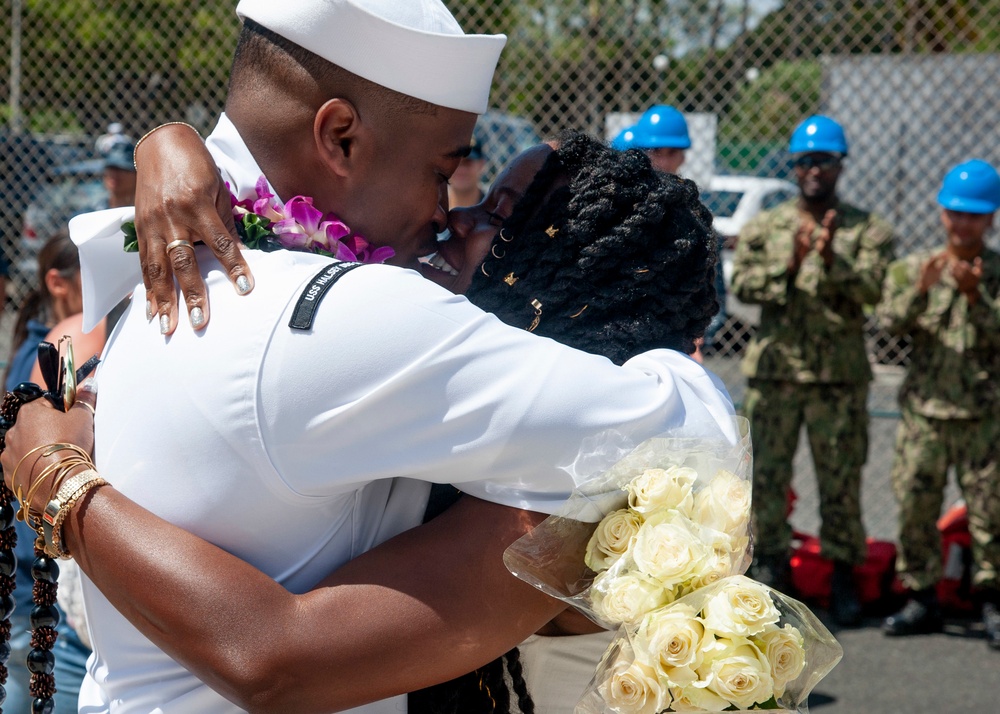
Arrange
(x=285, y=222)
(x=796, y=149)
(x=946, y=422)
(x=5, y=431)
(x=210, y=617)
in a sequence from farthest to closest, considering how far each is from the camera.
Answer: (x=796, y=149) < (x=946, y=422) < (x=5, y=431) < (x=285, y=222) < (x=210, y=617)

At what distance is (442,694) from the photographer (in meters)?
1.42

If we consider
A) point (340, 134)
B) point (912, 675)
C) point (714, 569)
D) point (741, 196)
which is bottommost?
point (912, 675)

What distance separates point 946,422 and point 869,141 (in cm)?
236

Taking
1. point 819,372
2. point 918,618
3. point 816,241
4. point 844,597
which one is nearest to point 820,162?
point 816,241

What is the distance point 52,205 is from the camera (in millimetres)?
8406

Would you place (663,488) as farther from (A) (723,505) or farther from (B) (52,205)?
(B) (52,205)

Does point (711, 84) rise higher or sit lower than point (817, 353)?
higher

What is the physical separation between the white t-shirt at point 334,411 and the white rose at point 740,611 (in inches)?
8.3

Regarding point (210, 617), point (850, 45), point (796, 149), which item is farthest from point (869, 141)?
point (210, 617)

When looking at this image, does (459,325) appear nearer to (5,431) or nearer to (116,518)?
(116,518)

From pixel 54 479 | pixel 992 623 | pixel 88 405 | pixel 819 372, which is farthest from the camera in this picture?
pixel 819 372

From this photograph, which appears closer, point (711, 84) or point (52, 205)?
point (711, 84)

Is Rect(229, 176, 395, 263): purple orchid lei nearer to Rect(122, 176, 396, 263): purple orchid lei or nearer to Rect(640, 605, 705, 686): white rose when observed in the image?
Rect(122, 176, 396, 263): purple orchid lei

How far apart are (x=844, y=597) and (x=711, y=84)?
2928 millimetres
